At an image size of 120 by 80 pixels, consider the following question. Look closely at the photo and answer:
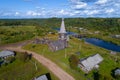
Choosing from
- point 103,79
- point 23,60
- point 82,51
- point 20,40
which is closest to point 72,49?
point 82,51

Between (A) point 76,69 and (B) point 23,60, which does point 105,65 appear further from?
(B) point 23,60

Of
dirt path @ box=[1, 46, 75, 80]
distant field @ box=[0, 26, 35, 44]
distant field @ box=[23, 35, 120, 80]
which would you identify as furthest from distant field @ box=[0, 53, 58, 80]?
distant field @ box=[0, 26, 35, 44]

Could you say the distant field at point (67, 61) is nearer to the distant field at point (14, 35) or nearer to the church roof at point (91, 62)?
the church roof at point (91, 62)

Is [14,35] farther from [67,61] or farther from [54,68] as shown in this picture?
[54,68]

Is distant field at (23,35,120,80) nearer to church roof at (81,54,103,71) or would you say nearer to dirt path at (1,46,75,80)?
dirt path at (1,46,75,80)

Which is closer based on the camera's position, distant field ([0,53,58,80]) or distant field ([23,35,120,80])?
distant field ([0,53,58,80])

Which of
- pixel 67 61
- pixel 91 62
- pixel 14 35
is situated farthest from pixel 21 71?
pixel 14 35

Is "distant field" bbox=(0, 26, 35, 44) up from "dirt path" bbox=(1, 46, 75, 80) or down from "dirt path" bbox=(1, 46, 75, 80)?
down

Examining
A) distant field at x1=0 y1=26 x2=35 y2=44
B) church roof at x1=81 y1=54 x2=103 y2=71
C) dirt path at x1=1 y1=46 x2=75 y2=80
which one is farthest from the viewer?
distant field at x1=0 y1=26 x2=35 y2=44

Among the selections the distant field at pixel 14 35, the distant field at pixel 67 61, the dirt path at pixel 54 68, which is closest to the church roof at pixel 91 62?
the distant field at pixel 67 61

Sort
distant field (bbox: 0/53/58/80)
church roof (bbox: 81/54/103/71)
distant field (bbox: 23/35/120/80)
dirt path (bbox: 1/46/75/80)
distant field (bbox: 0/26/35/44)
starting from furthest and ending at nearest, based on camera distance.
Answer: distant field (bbox: 0/26/35/44), church roof (bbox: 81/54/103/71), distant field (bbox: 23/35/120/80), distant field (bbox: 0/53/58/80), dirt path (bbox: 1/46/75/80)
